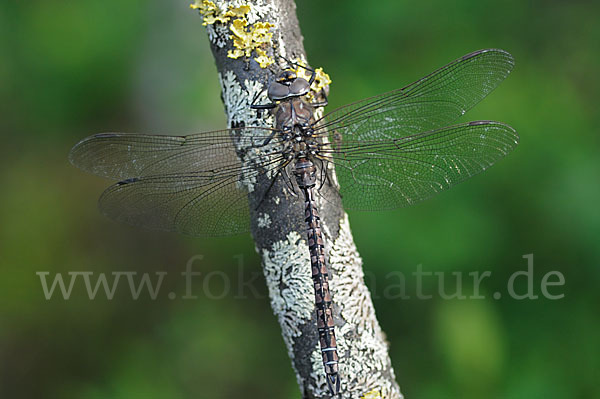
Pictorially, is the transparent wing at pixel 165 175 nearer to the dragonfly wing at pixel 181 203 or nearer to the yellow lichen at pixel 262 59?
the dragonfly wing at pixel 181 203

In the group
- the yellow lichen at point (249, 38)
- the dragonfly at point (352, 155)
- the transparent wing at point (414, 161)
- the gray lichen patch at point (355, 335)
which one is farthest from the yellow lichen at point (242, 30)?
Answer: the gray lichen patch at point (355, 335)

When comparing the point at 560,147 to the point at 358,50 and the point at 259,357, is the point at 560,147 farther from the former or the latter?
the point at 259,357

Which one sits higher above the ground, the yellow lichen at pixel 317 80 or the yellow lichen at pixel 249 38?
the yellow lichen at pixel 249 38

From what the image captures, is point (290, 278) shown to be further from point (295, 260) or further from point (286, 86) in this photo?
point (286, 86)

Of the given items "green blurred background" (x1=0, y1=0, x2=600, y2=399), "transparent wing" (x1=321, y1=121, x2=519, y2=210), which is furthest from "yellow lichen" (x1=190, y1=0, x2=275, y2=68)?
"green blurred background" (x1=0, y1=0, x2=600, y2=399)

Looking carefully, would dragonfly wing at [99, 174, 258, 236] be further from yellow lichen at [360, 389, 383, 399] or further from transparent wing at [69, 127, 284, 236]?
yellow lichen at [360, 389, 383, 399]

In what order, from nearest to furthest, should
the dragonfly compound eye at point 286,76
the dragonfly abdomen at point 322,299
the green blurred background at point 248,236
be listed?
the dragonfly abdomen at point 322,299 < the dragonfly compound eye at point 286,76 < the green blurred background at point 248,236
